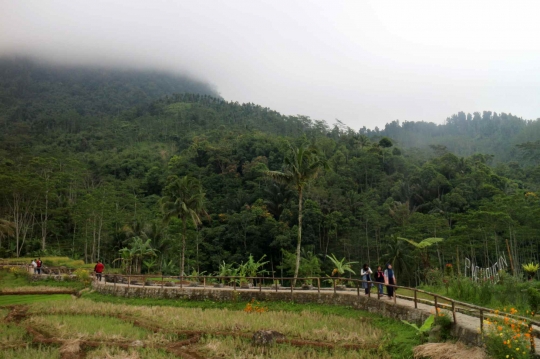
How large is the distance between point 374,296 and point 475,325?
23.9ft

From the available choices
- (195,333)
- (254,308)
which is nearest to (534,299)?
(195,333)

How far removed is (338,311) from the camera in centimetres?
1888

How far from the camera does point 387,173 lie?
8075 cm

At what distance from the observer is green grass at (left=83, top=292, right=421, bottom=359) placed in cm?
1259

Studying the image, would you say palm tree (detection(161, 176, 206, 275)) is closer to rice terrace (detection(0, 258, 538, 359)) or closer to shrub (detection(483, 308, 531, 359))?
rice terrace (detection(0, 258, 538, 359))

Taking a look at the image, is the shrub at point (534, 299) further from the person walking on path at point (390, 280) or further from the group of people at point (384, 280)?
the person walking on path at point (390, 280)

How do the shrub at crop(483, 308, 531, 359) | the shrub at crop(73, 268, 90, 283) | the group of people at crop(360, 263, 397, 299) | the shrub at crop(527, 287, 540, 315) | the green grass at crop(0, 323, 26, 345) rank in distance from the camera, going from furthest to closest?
the shrub at crop(73, 268, 90, 283)
the group of people at crop(360, 263, 397, 299)
the green grass at crop(0, 323, 26, 345)
the shrub at crop(527, 287, 540, 315)
the shrub at crop(483, 308, 531, 359)

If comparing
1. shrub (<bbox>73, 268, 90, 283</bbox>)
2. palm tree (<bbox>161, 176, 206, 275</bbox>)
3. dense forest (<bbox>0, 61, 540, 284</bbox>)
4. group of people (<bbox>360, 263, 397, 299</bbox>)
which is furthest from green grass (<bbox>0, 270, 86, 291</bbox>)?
group of people (<bbox>360, 263, 397, 299</bbox>)

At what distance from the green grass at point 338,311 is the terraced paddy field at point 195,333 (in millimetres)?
45

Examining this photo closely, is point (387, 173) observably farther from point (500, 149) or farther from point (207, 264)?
point (500, 149)

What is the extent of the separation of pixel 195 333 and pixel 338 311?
698cm

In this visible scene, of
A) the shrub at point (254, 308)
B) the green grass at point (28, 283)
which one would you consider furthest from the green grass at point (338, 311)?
the green grass at point (28, 283)

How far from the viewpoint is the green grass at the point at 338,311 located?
41.3 feet

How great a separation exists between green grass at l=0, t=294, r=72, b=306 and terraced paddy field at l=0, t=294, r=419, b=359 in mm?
3033
